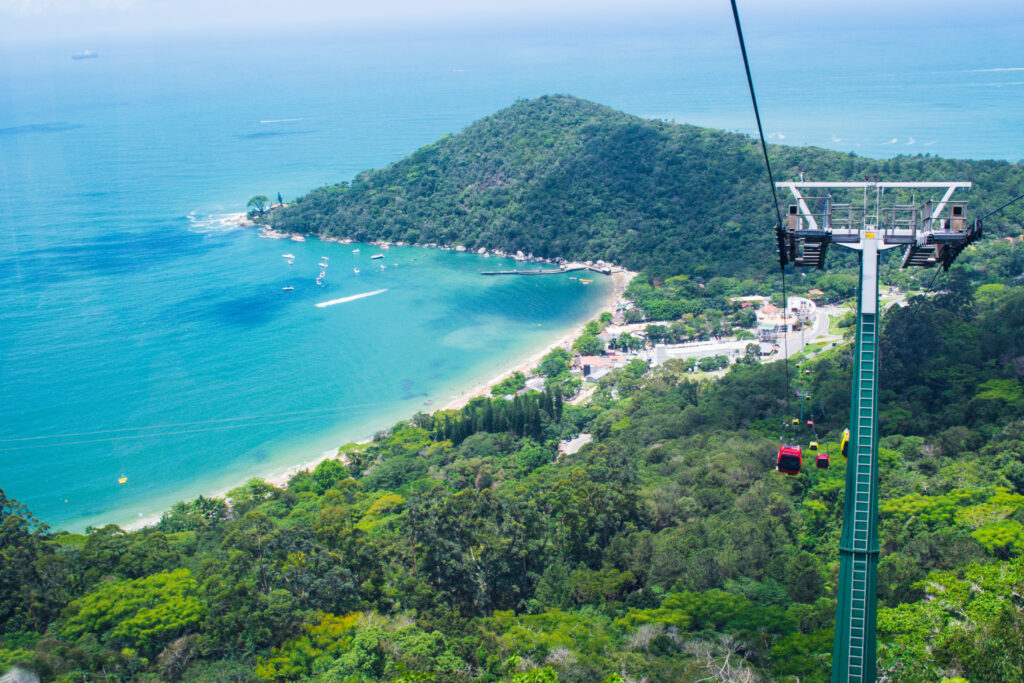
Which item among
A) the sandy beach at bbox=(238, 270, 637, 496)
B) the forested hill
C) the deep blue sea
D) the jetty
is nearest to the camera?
the sandy beach at bbox=(238, 270, 637, 496)

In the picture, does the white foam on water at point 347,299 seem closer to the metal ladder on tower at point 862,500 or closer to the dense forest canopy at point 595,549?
the dense forest canopy at point 595,549

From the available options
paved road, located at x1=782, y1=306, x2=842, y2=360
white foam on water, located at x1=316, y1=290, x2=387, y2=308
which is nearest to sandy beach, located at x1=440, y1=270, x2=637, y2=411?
paved road, located at x1=782, y1=306, x2=842, y2=360

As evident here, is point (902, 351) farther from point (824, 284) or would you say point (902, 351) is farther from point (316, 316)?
point (316, 316)

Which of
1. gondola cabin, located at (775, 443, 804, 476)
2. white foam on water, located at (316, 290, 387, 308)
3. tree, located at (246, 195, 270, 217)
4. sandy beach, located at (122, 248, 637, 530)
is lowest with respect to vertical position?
sandy beach, located at (122, 248, 637, 530)

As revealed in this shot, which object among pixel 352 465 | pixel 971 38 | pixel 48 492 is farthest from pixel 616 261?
pixel 971 38

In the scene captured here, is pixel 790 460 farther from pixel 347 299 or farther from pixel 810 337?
pixel 347 299

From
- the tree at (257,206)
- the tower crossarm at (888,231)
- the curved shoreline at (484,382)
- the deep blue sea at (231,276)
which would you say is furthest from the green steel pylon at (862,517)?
the tree at (257,206)

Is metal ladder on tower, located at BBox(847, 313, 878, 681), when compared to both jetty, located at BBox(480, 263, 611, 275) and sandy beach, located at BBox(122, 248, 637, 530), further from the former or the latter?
jetty, located at BBox(480, 263, 611, 275)
